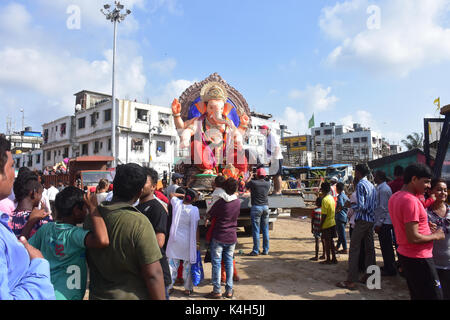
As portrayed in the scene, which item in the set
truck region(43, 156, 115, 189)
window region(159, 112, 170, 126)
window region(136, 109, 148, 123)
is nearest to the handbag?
truck region(43, 156, 115, 189)

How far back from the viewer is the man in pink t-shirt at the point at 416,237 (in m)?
2.90

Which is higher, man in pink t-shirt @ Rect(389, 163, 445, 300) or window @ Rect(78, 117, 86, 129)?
window @ Rect(78, 117, 86, 129)

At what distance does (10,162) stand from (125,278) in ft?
3.08

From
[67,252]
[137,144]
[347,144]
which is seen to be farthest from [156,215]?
[347,144]

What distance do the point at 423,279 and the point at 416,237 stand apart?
420mm

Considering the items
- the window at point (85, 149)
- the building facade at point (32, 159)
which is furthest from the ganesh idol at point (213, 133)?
the building facade at point (32, 159)

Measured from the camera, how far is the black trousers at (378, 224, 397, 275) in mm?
5359

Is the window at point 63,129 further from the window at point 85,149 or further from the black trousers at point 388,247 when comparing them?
the black trousers at point 388,247

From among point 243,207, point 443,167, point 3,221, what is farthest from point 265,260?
point 3,221

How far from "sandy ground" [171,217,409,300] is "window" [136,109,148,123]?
25352 mm

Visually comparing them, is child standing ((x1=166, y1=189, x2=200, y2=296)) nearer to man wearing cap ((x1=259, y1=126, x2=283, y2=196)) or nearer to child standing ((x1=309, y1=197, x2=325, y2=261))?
child standing ((x1=309, y1=197, x2=325, y2=261))

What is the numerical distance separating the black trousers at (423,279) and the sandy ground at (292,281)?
167 centimetres
